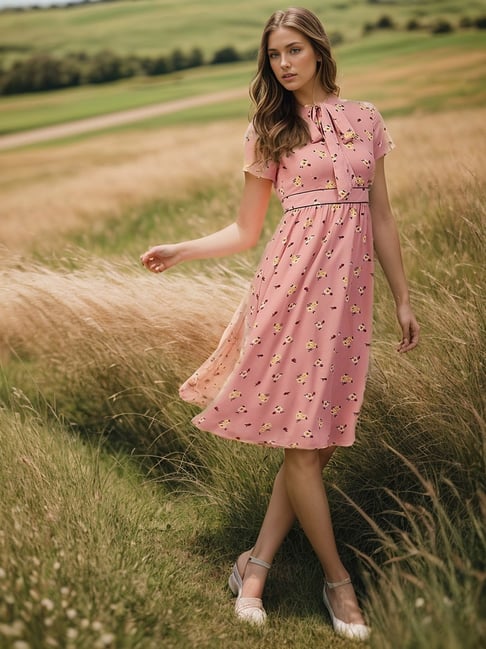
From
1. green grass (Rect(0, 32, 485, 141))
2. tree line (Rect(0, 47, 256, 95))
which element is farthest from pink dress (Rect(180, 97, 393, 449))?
tree line (Rect(0, 47, 256, 95))

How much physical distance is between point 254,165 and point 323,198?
0.88 ft

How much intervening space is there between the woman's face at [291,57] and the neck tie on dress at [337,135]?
100 mm

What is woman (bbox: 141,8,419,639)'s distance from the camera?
2311mm

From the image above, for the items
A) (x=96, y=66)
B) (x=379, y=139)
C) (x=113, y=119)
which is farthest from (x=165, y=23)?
(x=379, y=139)

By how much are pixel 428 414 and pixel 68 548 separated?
1.23 meters

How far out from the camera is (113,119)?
27.2 feet

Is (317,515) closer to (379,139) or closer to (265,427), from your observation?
(265,427)

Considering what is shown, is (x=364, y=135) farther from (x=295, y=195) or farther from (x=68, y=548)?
(x=68, y=548)

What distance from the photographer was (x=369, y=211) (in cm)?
241

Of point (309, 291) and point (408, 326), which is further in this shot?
point (408, 326)

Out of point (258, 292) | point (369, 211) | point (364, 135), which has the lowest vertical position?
point (258, 292)

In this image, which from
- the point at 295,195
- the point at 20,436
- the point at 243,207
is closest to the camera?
the point at 295,195

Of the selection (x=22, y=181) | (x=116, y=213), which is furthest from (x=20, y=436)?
(x=22, y=181)

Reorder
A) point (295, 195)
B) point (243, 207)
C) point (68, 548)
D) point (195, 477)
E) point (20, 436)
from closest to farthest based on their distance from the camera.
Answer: point (68, 548) → point (295, 195) → point (243, 207) → point (20, 436) → point (195, 477)
